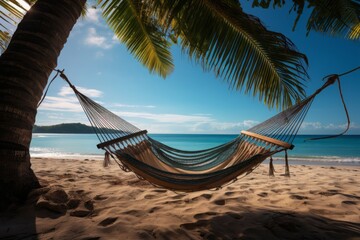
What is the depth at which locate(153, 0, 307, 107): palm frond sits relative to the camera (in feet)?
6.84

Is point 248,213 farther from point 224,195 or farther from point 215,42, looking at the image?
point 215,42

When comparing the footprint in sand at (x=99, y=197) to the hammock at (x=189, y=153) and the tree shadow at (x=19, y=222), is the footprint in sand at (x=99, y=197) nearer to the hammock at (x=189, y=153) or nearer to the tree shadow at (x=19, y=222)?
the hammock at (x=189, y=153)

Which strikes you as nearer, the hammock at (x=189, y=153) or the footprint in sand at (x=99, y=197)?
the hammock at (x=189, y=153)

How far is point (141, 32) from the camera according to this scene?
10.1 ft

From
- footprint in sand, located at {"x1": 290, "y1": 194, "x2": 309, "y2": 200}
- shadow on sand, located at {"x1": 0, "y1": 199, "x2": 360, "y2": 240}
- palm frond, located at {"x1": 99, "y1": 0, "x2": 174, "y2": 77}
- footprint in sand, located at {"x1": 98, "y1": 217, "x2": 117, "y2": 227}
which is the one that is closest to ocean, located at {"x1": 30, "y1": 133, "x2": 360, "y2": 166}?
shadow on sand, located at {"x1": 0, "y1": 199, "x2": 360, "y2": 240}

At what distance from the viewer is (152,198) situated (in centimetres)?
196

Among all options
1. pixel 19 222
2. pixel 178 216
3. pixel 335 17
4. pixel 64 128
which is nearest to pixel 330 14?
pixel 335 17

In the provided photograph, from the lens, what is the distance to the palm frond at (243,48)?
2.08 m

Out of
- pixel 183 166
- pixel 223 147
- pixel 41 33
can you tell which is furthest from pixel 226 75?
pixel 41 33

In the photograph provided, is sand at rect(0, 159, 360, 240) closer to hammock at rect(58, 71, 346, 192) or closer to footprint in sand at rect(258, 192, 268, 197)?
footprint in sand at rect(258, 192, 268, 197)

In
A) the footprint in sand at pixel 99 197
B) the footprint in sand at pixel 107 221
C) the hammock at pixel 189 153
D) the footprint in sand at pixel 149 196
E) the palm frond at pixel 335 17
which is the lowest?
the footprint in sand at pixel 99 197

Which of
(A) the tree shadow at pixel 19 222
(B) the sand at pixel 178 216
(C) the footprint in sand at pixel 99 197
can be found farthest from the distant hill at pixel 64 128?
(A) the tree shadow at pixel 19 222

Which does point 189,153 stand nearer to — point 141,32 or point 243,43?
point 243,43

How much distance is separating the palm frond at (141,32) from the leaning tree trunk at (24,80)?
1064 mm
